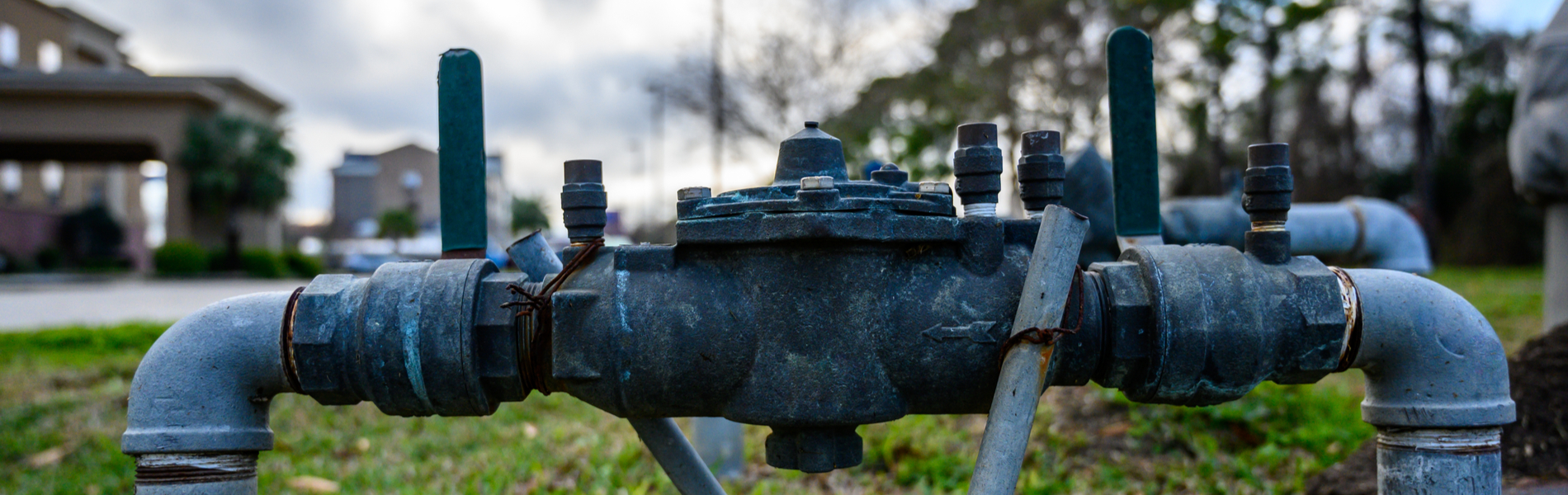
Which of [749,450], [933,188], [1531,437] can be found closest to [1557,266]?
[1531,437]

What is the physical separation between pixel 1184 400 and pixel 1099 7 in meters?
16.7

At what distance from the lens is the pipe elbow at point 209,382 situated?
1.50m

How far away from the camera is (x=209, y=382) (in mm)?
1518

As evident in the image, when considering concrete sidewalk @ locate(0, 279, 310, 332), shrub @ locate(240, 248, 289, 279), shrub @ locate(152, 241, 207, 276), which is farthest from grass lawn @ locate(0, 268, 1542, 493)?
shrub @ locate(240, 248, 289, 279)

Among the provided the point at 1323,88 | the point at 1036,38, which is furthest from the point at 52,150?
the point at 1323,88

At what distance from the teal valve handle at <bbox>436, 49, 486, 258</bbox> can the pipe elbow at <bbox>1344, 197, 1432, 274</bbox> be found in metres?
3.14

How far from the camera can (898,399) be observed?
146cm

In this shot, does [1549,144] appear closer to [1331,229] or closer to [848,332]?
[1331,229]

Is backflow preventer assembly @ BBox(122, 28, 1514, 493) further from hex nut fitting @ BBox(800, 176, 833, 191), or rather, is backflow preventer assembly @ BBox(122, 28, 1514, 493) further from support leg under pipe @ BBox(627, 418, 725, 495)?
support leg under pipe @ BBox(627, 418, 725, 495)

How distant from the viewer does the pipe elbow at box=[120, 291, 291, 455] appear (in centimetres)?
150

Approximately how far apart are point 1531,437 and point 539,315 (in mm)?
2715

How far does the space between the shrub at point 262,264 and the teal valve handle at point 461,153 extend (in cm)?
2323

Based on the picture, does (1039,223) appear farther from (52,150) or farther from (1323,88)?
(52,150)

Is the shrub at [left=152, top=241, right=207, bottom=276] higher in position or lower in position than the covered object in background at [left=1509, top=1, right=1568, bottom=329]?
lower
